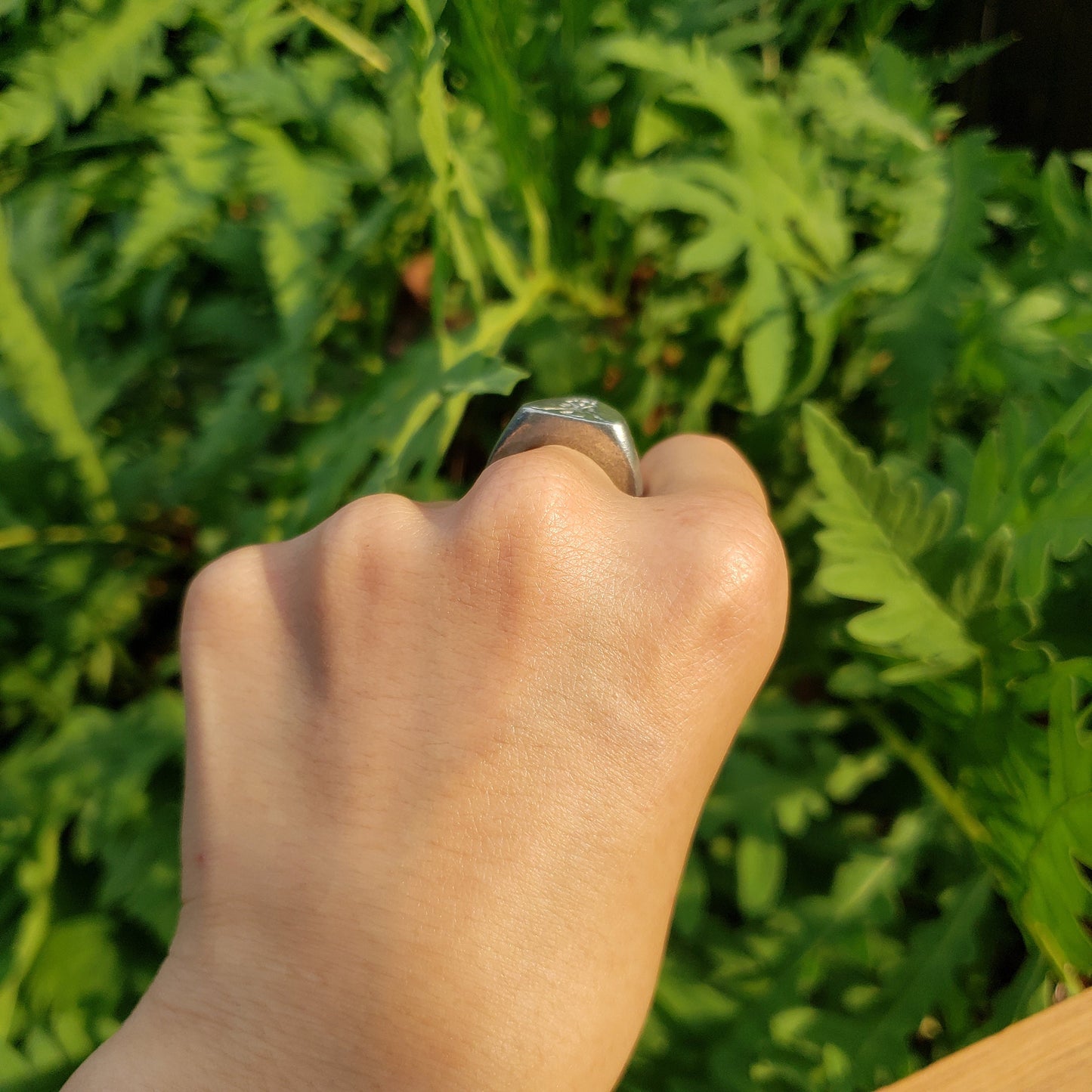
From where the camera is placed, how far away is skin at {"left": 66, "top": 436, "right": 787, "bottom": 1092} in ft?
1.63

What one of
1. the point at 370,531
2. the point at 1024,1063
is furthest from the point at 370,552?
the point at 1024,1063

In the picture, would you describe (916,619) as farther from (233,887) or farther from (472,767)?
(233,887)

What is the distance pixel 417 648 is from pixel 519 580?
0.08m

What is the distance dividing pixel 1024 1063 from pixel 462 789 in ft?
1.28

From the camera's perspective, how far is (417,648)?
57cm

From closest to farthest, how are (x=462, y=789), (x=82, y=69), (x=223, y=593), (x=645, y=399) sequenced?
1. (x=462, y=789)
2. (x=223, y=593)
3. (x=82, y=69)
4. (x=645, y=399)

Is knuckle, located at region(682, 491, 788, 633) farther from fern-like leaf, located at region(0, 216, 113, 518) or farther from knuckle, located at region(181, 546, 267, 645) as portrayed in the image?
fern-like leaf, located at region(0, 216, 113, 518)

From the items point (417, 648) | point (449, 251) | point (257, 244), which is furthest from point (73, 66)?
point (417, 648)

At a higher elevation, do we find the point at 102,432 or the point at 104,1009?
the point at 102,432

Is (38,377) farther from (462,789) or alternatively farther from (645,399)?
(462,789)

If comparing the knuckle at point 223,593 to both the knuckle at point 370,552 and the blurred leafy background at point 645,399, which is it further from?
the blurred leafy background at point 645,399

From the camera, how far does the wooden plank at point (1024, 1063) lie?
529 millimetres

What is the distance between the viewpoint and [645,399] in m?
1.22

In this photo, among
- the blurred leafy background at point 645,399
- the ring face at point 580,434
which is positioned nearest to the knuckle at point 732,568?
the ring face at point 580,434
